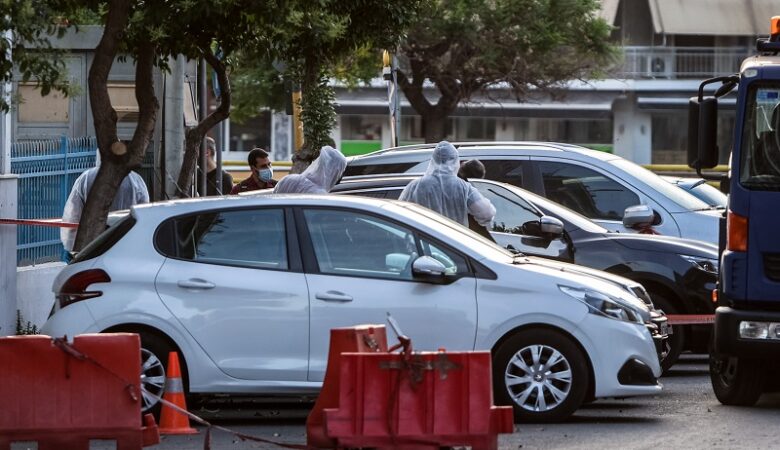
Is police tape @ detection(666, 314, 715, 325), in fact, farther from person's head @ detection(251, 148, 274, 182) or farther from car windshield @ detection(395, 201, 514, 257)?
person's head @ detection(251, 148, 274, 182)

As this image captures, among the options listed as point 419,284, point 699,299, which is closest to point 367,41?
point 699,299

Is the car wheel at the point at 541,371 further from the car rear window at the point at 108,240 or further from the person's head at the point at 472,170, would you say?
the person's head at the point at 472,170

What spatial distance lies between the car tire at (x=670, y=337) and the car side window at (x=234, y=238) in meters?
3.86

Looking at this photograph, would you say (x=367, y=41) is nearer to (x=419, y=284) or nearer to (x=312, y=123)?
(x=312, y=123)

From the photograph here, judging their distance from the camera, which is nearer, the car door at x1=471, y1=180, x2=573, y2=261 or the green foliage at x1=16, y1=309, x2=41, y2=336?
the car door at x1=471, y1=180, x2=573, y2=261

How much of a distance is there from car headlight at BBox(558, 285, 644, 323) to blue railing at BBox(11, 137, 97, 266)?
23.2 feet

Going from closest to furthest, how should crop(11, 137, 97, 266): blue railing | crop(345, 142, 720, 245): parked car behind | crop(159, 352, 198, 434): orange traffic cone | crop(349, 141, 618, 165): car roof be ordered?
crop(159, 352, 198, 434): orange traffic cone
crop(345, 142, 720, 245): parked car behind
crop(349, 141, 618, 165): car roof
crop(11, 137, 97, 266): blue railing

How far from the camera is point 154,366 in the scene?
32.5 feet

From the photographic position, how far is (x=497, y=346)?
10016mm

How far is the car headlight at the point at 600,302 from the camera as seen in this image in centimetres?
1005

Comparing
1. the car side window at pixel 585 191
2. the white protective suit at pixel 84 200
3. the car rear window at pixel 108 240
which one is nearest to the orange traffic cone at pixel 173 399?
the car rear window at pixel 108 240

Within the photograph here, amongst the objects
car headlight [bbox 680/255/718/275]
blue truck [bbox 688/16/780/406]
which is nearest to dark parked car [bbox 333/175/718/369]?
car headlight [bbox 680/255/718/275]

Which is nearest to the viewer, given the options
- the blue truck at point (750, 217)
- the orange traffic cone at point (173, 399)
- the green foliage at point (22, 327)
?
the orange traffic cone at point (173, 399)

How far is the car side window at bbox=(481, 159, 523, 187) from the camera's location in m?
15.3
